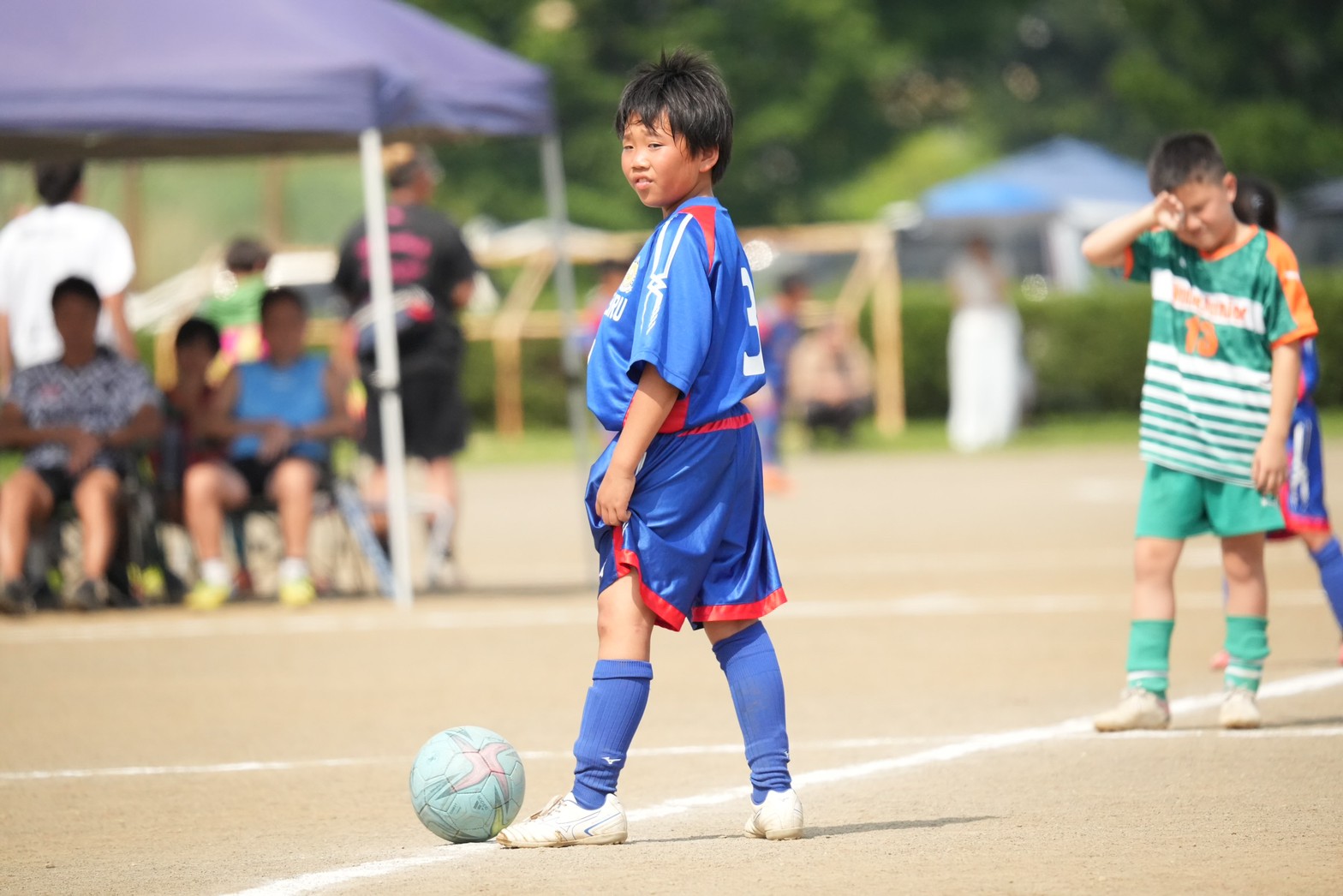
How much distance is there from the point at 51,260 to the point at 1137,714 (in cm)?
740

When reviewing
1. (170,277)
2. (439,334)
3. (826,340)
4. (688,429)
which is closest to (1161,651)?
(688,429)

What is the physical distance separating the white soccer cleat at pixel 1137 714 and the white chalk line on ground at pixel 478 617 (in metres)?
3.40

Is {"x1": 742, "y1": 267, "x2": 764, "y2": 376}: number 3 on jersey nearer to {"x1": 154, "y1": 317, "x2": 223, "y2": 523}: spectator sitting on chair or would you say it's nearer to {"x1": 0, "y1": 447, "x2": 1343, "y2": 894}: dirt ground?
{"x1": 0, "y1": 447, "x2": 1343, "y2": 894}: dirt ground

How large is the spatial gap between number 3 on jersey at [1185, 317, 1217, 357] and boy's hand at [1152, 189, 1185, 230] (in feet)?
1.16

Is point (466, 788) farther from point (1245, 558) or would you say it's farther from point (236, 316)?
point (236, 316)

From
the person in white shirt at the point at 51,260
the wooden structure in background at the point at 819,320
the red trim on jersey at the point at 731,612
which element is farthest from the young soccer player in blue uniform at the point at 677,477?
the wooden structure in background at the point at 819,320

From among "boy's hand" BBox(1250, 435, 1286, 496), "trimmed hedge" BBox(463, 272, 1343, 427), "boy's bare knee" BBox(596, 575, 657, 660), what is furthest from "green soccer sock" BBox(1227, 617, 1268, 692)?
"trimmed hedge" BBox(463, 272, 1343, 427)

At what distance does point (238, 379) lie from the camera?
1161cm

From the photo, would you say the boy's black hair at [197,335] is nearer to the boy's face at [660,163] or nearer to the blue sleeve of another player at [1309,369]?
the blue sleeve of another player at [1309,369]

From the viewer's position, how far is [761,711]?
17.5 ft

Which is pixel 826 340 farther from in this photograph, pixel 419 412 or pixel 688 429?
pixel 688 429

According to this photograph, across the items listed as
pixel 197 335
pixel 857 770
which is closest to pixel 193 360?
pixel 197 335

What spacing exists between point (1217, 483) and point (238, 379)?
6194 mm

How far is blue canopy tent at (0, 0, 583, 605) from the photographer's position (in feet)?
34.6
